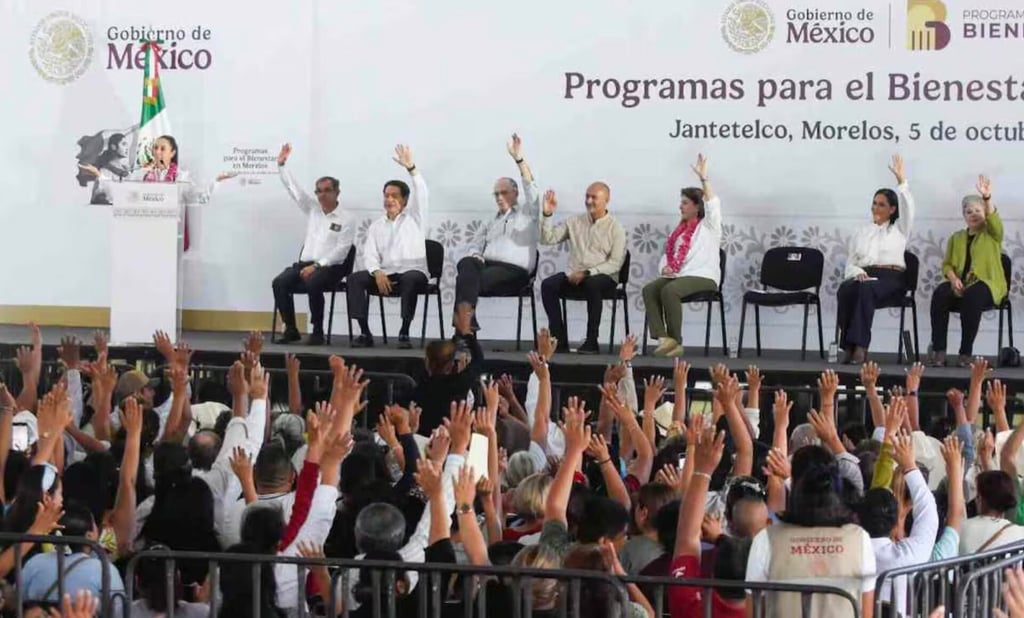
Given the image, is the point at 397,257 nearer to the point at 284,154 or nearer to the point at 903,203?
the point at 284,154

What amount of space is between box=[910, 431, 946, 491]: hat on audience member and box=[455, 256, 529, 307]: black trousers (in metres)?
3.84

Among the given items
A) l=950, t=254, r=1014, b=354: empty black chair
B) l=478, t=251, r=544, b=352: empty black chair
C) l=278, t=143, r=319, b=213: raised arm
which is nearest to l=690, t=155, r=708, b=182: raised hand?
l=478, t=251, r=544, b=352: empty black chair

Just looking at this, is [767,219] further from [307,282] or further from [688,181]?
[307,282]

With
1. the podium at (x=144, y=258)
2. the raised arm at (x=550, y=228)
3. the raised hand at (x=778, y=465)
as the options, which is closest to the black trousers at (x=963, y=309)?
the raised arm at (x=550, y=228)

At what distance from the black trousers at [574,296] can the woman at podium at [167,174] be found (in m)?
2.12

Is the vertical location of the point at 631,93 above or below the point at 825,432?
above

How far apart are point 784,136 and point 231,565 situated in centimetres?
643

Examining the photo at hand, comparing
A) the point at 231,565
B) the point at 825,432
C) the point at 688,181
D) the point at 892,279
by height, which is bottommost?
the point at 231,565

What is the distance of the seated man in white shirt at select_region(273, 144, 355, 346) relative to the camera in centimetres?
934

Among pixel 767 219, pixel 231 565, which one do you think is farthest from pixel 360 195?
pixel 231 565

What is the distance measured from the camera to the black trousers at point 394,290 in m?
9.09

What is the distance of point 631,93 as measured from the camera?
9.68 m

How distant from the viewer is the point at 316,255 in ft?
31.4

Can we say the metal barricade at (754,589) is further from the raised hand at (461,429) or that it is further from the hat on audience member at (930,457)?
the hat on audience member at (930,457)
